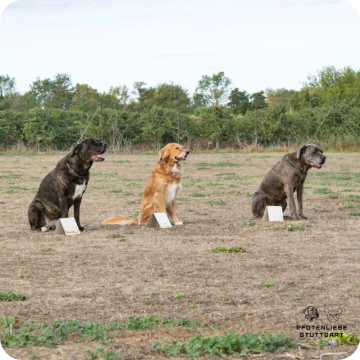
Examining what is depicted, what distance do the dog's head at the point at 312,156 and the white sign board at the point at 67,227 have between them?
12.9ft

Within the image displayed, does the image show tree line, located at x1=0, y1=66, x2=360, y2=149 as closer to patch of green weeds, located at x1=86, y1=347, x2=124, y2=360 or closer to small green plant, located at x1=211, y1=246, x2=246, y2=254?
small green plant, located at x1=211, y1=246, x2=246, y2=254

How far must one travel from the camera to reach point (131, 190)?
1456 centimetres

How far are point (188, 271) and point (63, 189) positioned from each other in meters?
3.35

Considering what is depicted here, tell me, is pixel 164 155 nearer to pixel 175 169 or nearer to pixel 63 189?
pixel 175 169

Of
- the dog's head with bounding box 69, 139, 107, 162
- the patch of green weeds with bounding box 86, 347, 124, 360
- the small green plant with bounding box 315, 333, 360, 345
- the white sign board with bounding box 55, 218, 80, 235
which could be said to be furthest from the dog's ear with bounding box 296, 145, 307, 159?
the patch of green weeds with bounding box 86, 347, 124, 360

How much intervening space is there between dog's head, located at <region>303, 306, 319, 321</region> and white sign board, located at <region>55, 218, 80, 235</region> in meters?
4.59

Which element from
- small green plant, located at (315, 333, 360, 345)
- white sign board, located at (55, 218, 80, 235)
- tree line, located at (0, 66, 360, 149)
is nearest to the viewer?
small green plant, located at (315, 333, 360, 345)

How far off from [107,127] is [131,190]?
15830 millimetres

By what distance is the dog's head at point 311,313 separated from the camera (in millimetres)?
4457

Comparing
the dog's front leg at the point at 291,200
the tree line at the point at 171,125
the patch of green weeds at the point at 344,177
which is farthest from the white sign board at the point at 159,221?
the tree line at the point at 171,125

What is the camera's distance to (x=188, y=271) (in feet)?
20.1

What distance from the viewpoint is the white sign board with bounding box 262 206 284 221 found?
30.7 feet

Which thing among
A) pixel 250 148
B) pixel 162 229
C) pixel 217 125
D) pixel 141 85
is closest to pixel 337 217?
pixel 162 229

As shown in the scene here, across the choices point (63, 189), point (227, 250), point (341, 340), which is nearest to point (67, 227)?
point (63, 189)
